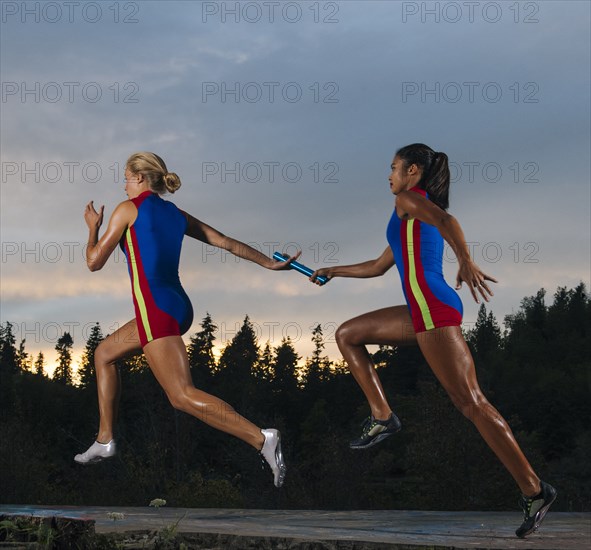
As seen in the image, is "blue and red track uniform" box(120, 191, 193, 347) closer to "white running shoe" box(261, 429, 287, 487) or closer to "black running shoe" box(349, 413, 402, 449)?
"white running shoe" box(261, 429, 287, 487)

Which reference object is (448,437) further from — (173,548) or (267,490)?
(173,548)

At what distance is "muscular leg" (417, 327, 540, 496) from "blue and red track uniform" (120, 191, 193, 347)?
171 centimetres

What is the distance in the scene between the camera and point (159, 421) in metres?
31.5

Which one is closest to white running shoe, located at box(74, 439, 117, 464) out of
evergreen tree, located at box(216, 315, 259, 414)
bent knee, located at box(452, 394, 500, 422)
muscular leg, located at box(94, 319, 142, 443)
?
muscular leg, located at box(94, 319, 142, 443)

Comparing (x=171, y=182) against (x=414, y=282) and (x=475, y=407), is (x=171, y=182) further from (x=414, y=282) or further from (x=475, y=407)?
(x=475, y=407)

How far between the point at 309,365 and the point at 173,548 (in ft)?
279

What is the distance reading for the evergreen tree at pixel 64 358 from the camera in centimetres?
10004

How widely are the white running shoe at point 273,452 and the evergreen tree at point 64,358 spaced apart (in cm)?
9328

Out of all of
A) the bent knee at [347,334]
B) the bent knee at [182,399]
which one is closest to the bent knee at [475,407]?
the bent knee at [347,334]

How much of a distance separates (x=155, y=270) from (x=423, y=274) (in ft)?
6.14

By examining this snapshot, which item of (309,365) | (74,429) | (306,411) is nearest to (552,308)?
(309,365)

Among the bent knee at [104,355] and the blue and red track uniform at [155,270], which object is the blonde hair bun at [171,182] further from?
the bent knee at [104,355]

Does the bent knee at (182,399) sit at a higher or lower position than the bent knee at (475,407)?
higher

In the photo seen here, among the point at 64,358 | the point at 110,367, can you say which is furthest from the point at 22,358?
the point at 110,367
